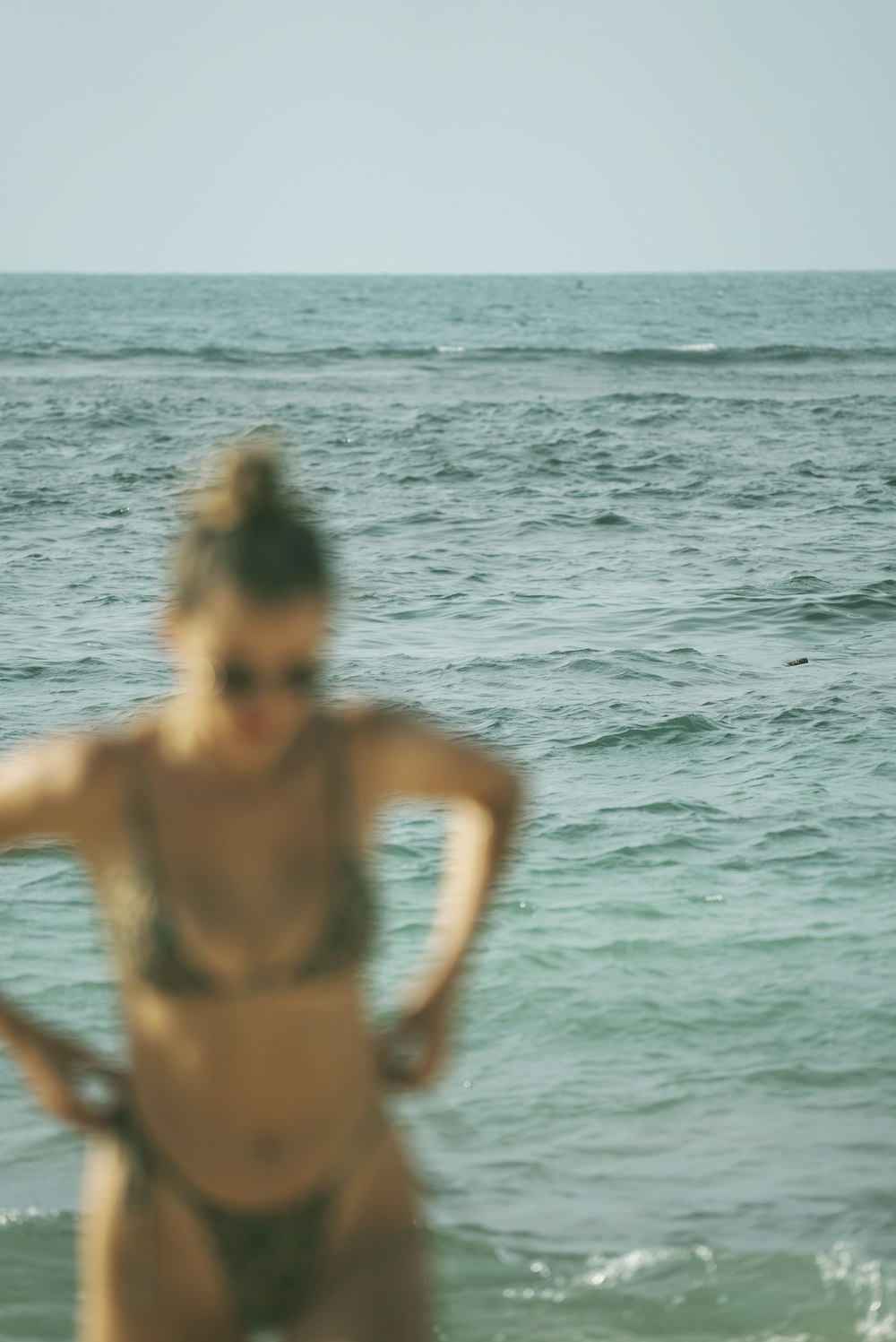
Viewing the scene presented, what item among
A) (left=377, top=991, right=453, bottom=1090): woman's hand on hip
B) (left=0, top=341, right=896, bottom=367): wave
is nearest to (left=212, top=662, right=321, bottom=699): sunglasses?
(left=377, top=991, right=453, bottom=1090): woman's hand on hip

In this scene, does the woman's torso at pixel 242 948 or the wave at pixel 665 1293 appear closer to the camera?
the woman's torso at pixel 242 948

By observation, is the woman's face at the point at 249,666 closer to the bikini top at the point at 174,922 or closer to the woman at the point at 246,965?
the woman at the point at 246,965

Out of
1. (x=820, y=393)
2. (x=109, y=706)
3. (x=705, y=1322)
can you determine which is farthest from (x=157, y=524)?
(x=820, y=393)

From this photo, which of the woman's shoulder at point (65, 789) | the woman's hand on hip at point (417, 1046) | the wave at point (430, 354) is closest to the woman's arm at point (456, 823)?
the woman's hand on hip at point (417, 1046)

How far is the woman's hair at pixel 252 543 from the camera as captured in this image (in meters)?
2.38

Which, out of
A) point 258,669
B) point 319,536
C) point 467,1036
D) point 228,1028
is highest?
point 319,536

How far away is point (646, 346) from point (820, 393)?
1869 centimetres

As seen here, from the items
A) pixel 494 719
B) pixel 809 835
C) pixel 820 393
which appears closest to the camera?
pixel 809 835

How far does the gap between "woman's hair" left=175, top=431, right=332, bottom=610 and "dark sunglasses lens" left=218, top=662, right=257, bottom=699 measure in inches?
3.6

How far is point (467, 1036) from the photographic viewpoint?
23.5 ft

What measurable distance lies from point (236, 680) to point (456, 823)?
496 millimetres

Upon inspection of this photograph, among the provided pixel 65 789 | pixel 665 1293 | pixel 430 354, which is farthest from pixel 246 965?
pixel 430 354

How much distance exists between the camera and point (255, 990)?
2432 millimetres

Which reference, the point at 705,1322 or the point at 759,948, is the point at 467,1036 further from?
the point at 705,1322
